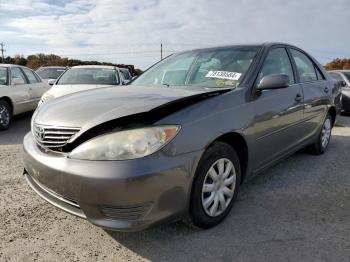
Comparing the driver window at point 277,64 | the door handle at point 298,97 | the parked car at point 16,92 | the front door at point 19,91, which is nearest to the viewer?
the driver window at point 277,64

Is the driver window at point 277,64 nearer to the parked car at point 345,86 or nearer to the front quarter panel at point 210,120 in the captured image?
the front quarter panel at point 210,120

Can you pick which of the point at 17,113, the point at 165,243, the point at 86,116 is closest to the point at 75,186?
the point at 86,116

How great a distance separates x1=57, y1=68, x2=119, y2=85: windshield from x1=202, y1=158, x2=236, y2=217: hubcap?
5.61 meters

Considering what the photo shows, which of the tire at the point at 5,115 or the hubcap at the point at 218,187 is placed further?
the tire at the point at 5,115

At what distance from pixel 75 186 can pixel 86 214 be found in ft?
0.69

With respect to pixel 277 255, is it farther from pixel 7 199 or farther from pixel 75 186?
pixel 7 199

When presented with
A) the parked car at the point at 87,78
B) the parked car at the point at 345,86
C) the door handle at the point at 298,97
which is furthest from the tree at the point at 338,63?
the door handle at the point at 298,97

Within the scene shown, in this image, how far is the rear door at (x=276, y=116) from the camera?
10.8 feet

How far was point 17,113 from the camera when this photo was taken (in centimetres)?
787

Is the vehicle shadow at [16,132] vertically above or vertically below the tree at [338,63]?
below

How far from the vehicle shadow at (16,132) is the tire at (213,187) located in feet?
14.7

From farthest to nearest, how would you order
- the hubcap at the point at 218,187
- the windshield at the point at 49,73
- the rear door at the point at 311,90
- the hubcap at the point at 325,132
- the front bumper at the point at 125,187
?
the windshield at the point at 49,73 < the hubcap at the point at 325,132 < the rear door at the point at 311,90 < the hubcap at the point at 218,187 < the front bumper at the point at 125,187

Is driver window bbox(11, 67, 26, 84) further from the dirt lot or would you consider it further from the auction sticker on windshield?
the auction sticker on windshield

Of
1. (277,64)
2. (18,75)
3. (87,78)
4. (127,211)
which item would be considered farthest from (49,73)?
(127,211)
